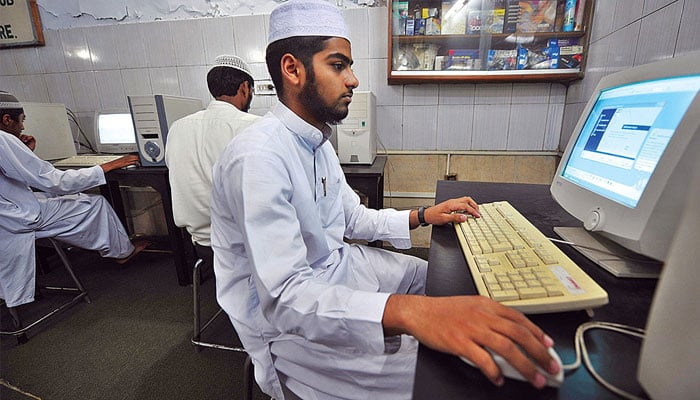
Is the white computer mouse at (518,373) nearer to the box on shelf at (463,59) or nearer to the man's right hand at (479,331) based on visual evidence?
the man's right hand at (479,331)

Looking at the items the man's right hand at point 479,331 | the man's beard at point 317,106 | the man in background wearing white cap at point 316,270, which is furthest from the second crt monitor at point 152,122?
the man's right hand at point 479,331

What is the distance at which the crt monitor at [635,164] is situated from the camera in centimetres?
48

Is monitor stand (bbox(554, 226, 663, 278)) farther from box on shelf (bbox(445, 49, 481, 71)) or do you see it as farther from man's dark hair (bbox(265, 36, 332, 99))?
box on shelf (bbox(445, 49, 481, 71))

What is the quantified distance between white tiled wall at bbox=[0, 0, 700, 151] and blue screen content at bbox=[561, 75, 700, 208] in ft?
4.35

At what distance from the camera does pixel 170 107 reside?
200 cm

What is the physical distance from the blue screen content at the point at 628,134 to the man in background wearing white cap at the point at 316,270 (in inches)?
11.5

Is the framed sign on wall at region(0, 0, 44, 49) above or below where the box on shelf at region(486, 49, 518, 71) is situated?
above

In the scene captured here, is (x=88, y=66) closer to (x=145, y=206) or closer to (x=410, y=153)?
(x=145, y=206)

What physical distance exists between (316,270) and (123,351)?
132 cm

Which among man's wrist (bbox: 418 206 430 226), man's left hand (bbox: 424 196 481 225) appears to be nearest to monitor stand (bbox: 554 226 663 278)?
man's left hand (bbox: 424 196 481 225)

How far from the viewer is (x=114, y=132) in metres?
2.37

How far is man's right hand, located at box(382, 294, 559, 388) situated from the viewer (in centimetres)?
35

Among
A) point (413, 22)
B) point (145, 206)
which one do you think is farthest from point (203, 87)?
point (413, 22)

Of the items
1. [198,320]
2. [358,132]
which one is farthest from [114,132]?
[358,132]
